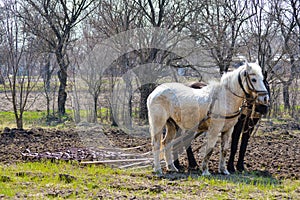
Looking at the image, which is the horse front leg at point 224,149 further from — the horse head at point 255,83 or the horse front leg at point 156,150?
the horse front leg at point 156,150

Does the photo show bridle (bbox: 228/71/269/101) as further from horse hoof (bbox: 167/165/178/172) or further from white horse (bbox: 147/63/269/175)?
horse hoof (bbox: 167/165/178/172)

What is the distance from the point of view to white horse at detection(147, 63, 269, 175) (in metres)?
7.47

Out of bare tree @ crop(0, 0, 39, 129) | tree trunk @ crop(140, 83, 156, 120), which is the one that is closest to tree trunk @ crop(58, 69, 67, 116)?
bare tree @ crop(0, 0, 39, 129)

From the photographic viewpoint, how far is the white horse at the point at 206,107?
747 cm

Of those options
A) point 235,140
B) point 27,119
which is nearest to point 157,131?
point 235,140

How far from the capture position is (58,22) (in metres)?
20.1

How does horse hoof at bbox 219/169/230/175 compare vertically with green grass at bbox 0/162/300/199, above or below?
below

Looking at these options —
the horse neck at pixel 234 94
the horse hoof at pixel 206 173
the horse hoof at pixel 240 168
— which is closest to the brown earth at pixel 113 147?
the horse hoof at pixel 240 168

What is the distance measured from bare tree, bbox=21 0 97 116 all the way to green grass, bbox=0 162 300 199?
11936mm

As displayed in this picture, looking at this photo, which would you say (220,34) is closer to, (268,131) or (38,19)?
(268,131)

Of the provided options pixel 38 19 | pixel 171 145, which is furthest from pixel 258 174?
pixel 38 19

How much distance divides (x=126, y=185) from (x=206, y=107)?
6.59 feet

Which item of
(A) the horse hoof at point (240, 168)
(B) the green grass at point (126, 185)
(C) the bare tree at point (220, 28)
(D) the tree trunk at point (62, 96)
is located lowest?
(A) the horse hoof at point (240, 168)

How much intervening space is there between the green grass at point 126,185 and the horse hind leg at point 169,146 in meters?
0.47
